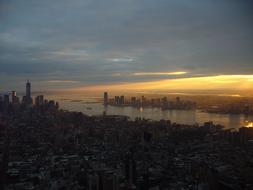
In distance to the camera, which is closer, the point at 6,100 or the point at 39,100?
the point at 6,100

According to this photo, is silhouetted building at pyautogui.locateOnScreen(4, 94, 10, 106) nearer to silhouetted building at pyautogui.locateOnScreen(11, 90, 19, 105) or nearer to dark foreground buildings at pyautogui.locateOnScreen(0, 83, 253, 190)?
silhouetted building at pyautogui.locateOnScreen(11, 90, 19, 105)

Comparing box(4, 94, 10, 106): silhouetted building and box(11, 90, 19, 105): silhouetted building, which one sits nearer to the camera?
box(4, 94, 10, 106): silhouetted building

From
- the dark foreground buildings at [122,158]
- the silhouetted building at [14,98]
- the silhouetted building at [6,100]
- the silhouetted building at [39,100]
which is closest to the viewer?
the dark foreground buildings at [122,158]

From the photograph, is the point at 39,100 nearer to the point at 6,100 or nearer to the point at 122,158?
the point at 6,100

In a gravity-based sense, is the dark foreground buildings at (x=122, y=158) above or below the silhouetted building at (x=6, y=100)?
below

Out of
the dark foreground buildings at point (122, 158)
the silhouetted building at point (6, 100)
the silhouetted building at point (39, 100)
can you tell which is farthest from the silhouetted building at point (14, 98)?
the dark foreground buildings at point (122, 158)

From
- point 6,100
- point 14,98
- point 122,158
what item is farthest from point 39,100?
point 122,158

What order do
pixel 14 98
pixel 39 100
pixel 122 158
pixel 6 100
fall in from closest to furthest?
pixel 122 158
pixel 6 100
pixel 14 98
pixel 39 100

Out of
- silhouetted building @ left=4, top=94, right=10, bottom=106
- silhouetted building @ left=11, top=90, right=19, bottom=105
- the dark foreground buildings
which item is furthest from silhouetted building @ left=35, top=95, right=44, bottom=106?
the dark foreground buildings

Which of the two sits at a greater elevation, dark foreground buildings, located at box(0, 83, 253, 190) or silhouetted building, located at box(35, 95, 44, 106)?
silhouetted building, located at box(35, 95, 44, 106)

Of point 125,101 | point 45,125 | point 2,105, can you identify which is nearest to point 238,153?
point 45,125

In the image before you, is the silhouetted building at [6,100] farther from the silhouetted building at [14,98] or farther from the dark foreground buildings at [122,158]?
the dark foreground buildings at [122,158]

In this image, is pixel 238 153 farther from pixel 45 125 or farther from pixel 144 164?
pixel 45 125
